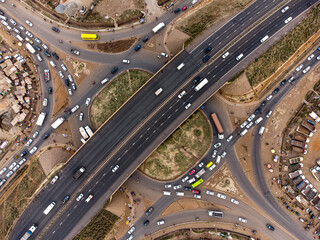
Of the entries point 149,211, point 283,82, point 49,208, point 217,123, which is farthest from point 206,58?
point 49,208

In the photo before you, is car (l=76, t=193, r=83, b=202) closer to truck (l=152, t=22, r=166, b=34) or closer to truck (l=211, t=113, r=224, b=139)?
truck (l=211, t=113, r=224, b=139)

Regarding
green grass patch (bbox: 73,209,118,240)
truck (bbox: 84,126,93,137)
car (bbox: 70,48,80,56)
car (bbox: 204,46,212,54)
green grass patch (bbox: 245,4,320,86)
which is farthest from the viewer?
car (bbox: 70,48,80,56)

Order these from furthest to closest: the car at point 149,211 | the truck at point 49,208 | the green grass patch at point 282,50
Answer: the car at point 149,211 < the green grass patch at point 282,50 < the truck at point 49,208

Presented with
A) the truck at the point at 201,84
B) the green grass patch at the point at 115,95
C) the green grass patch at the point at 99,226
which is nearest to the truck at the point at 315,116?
the truck at the point at 201,84

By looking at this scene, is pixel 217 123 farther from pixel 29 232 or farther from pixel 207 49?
pixel 29 232

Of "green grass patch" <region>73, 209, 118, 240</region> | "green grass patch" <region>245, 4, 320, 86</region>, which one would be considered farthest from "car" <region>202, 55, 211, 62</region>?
"green grass patch" <region>73, 209, 118, 240</region>

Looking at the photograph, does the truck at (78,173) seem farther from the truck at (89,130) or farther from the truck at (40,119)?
the truck at (40,119)
